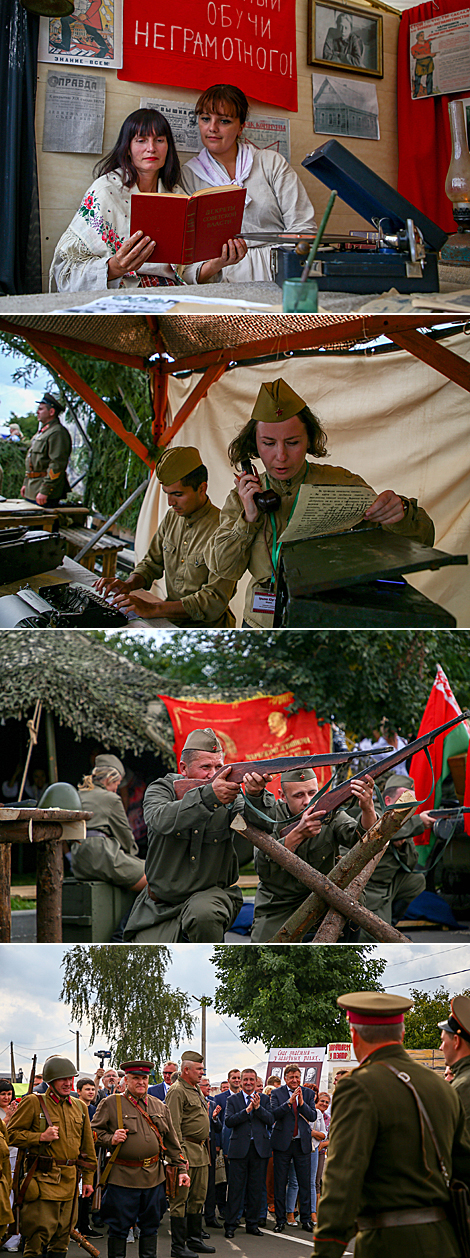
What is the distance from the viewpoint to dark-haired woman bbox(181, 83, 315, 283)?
4250mm

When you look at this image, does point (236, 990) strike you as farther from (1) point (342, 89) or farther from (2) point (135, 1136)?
(1) point (342, 89)

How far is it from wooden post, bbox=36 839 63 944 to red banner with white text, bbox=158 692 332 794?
663mm

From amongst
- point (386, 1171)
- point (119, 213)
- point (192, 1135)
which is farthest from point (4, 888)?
point (119, 213)

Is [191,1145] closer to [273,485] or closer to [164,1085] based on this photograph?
[164,1085]

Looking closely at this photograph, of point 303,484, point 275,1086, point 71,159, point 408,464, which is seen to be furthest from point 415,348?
point 275,1086

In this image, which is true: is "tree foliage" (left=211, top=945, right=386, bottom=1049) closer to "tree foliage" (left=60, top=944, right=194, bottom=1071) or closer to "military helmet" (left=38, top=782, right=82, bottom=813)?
"tree foliage" (left=60, top=944, right=194, bottom=1071)

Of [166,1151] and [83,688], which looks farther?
[83,688]

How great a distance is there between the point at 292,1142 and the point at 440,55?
519cm

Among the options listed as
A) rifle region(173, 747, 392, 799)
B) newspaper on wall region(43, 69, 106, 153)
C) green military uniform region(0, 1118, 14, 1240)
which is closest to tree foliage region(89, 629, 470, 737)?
rifle region(173, 747, 392, 799)

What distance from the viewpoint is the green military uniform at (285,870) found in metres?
4.00

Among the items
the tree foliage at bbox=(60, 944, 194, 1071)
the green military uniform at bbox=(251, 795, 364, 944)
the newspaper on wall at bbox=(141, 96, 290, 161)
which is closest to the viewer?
the green military uniform at bbox=(251, 795, 364, 944)

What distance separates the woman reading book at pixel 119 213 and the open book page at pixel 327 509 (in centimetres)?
87

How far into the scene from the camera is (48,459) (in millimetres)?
3643

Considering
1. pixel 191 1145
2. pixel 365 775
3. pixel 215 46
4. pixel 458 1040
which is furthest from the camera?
pixel 191 1145
